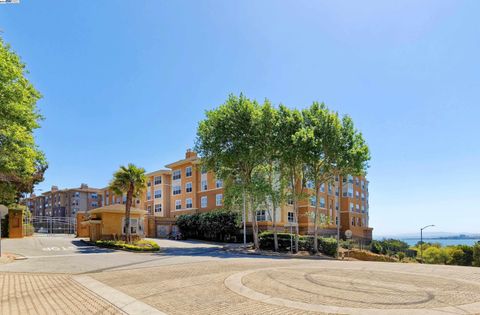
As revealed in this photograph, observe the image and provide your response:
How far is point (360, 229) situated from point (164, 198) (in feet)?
123

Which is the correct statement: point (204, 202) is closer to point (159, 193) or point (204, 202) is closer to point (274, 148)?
point (159, 193)

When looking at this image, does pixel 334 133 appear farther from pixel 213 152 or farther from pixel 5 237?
pixel 5 237

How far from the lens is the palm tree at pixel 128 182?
34094 millimetres

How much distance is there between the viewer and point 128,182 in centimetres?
3406

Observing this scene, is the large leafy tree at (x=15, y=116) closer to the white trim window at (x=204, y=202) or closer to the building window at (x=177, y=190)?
the white trim window at (x=204, y=202)

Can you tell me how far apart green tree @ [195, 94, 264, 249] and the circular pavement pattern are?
18.8 meters

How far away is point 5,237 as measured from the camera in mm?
42375

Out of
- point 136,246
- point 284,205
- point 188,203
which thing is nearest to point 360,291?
point 136,246

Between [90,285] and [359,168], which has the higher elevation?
[359,168]

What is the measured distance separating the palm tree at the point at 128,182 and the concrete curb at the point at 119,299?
21.1 metres

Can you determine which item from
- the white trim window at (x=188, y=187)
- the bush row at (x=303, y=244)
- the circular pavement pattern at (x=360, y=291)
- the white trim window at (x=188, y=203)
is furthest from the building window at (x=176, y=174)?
the circular pavement pattern at (x=360, y=291)

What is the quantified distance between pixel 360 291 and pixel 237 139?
24.0m

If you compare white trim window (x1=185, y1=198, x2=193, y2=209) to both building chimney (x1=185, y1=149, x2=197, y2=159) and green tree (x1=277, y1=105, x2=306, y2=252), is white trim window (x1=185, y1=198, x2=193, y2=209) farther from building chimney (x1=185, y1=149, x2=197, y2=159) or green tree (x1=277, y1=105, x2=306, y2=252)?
green tree (x1=277, y1=105, x2=306, y2=252)

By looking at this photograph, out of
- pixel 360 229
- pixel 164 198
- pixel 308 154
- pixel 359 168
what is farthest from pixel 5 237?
pixel 360 229
